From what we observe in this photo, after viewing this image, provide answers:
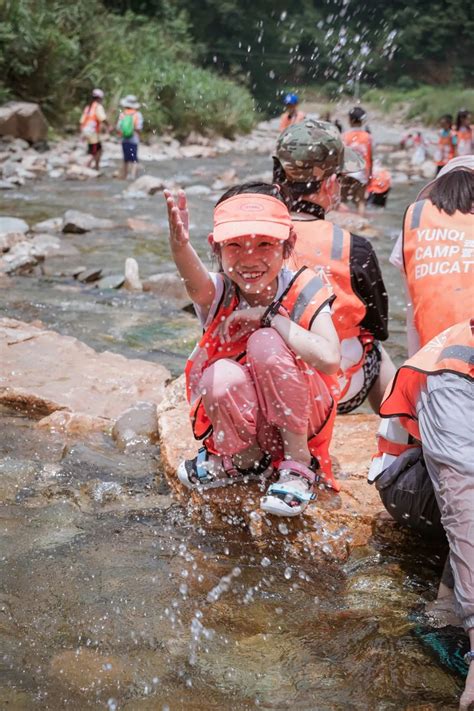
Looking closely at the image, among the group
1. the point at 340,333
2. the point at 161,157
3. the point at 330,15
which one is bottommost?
the point at 161,157

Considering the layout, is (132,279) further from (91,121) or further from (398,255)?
(91,121)

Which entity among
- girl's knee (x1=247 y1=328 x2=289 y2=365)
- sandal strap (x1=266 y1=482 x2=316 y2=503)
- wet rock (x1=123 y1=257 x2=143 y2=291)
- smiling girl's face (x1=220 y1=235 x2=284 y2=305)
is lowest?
wet rock (x1=123 y1=257 x2=143 y2=291)

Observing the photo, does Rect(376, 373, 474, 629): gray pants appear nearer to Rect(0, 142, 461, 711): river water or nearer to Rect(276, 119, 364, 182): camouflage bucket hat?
Rect(0, 142, 461, 711): river water

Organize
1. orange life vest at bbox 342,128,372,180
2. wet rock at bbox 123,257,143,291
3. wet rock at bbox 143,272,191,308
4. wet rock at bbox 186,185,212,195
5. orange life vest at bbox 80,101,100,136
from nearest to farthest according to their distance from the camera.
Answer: wet rock at bbox 143,272,191,308, wet rock at bbox 123,257,143,291, orange life vest at bbox 342,128,372,180, wet rock at bbox 186,185,212,195, orange life vest at bbox 80,101,100,136

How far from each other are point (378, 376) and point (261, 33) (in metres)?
41.9

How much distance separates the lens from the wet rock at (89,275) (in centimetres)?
754

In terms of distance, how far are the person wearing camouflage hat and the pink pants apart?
57 centimetres

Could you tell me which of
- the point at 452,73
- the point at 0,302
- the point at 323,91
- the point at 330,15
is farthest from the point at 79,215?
the point at 452,73

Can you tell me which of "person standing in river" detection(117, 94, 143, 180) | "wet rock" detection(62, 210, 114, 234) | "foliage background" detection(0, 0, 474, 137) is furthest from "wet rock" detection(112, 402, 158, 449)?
"foliage background" detection(0, 0, 474, 137)

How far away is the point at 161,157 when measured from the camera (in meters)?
19.4

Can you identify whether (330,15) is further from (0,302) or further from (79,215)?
(0,302)

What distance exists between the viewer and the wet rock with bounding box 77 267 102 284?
754 centimetres

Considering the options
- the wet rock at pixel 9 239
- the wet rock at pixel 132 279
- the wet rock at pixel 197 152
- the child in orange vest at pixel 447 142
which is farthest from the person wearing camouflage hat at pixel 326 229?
the wet rock at pixel 197 152

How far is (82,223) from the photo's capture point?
9938mm
